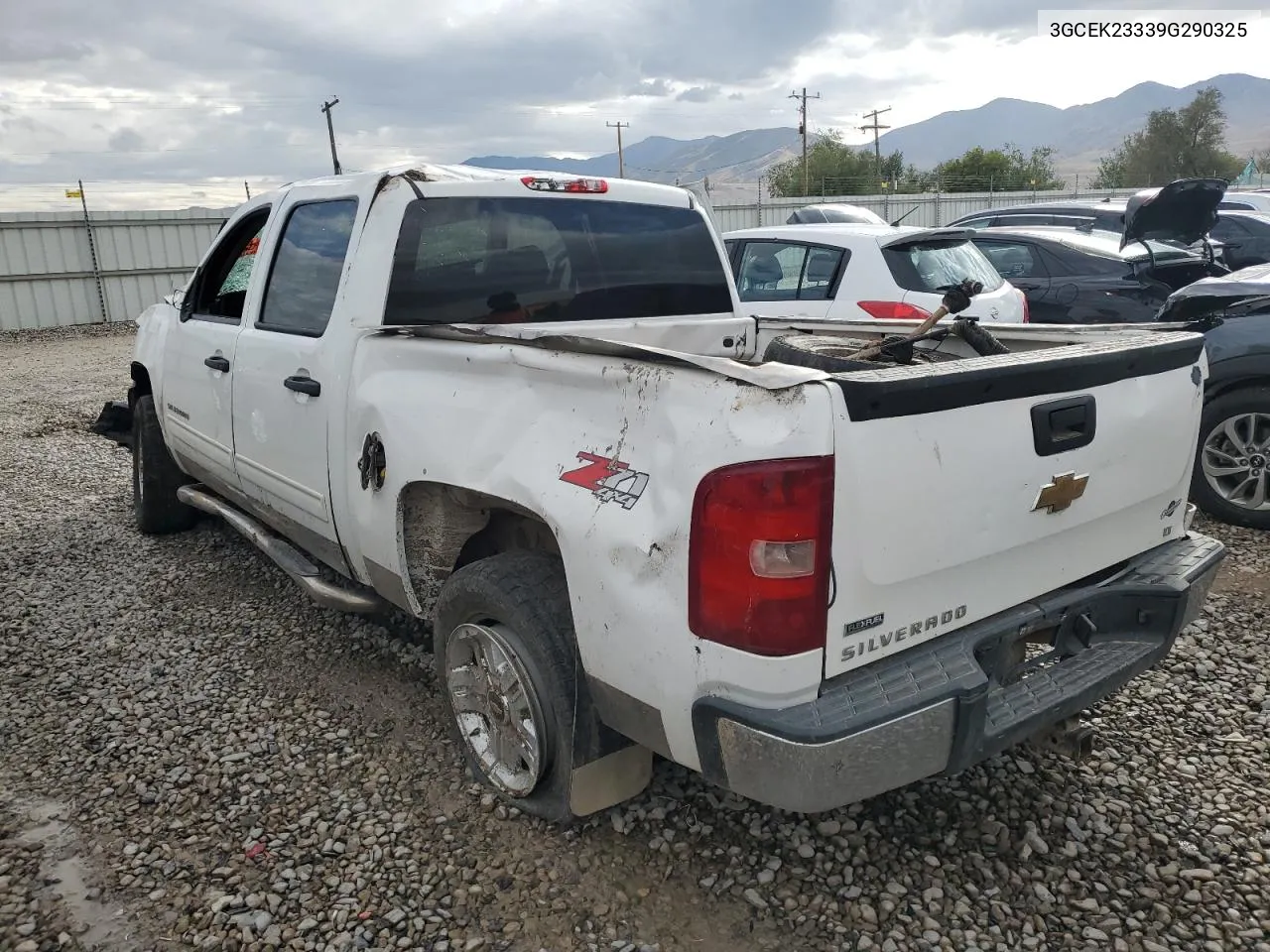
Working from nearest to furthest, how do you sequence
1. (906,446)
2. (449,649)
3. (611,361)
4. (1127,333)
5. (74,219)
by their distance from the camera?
(906,446) → (611,361) → (449,649) → (1127,333) → (74,219)

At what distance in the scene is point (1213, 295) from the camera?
5449mm

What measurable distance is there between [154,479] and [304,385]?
2.73m

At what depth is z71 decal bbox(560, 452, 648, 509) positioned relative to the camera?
2.15 metres

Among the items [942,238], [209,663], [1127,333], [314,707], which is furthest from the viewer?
[942,238]

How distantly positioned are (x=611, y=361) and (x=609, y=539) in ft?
1.43

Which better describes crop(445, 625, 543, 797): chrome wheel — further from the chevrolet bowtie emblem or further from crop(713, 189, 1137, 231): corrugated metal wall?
crop(713, 189, 1137, 231): corrugated metal wall

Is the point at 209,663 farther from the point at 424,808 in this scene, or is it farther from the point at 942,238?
the point at 942,238

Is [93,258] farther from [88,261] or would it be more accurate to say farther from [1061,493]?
[1061,493]

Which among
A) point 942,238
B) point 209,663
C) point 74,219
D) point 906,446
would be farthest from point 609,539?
point 74,219

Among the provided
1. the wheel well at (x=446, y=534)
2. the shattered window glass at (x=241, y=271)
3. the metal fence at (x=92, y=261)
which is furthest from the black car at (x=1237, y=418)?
the metal fence at (x=92, y=261)

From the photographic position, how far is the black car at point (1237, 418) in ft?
16.3

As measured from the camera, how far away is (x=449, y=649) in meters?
2.91

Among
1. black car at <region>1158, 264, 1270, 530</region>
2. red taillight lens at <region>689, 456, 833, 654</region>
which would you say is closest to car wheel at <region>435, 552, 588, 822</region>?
red taillight lens at <region>689, 456, 833, 654</region>

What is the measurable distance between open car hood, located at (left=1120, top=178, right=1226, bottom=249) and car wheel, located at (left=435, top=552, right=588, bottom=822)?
24.1ft
